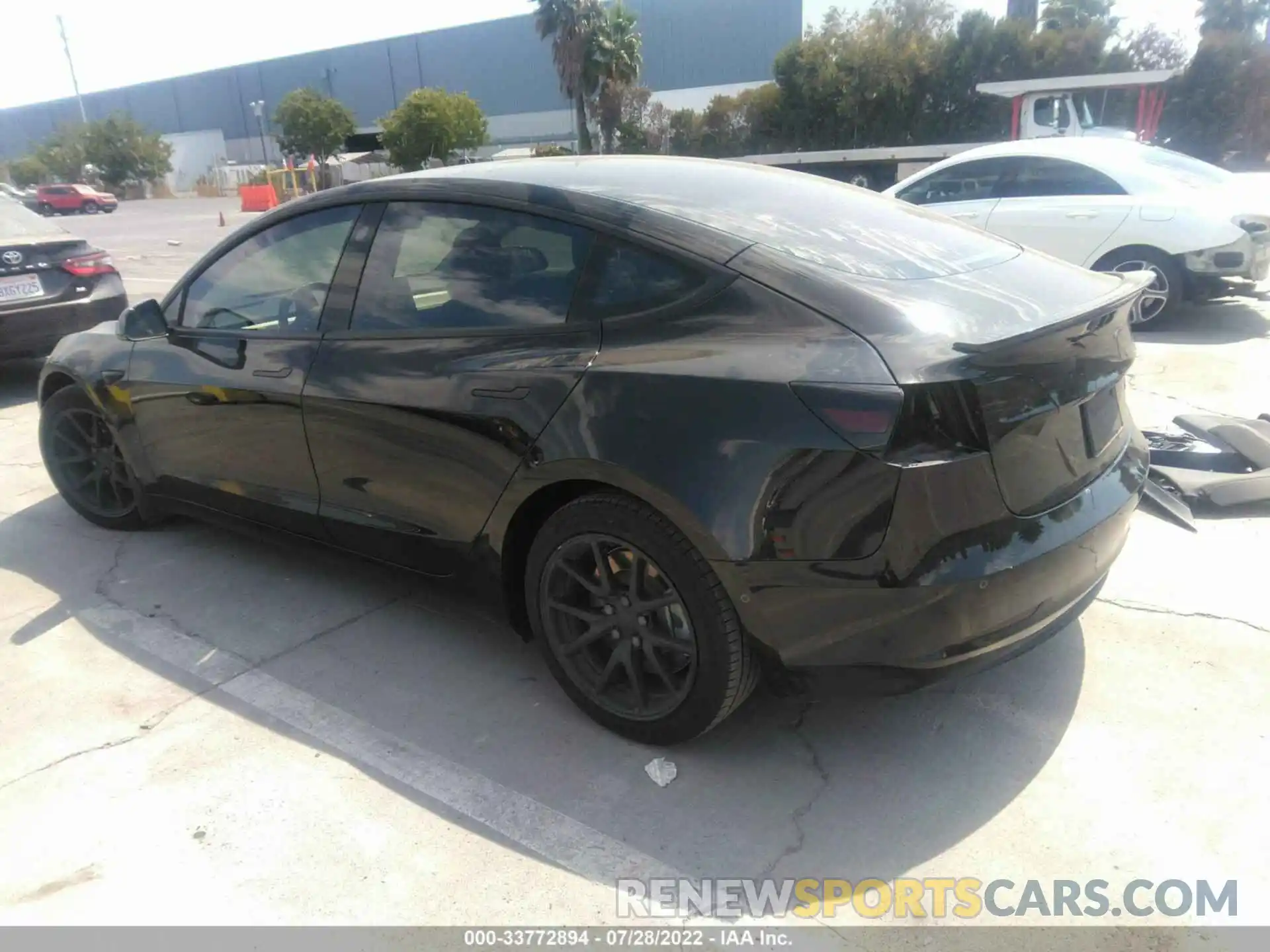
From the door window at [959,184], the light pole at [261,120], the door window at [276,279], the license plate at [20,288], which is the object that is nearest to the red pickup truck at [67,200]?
the light pole at [261,120]

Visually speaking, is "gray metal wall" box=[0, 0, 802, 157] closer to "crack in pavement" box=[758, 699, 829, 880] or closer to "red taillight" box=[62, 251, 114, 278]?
"red taillight" box=[62, 251, 114, 278]

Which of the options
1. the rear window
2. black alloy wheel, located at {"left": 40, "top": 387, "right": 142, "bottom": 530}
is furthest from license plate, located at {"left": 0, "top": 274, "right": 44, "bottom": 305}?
the rear window

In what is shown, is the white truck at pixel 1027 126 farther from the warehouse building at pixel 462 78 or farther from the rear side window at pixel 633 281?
the warehouse building at pixel 462 78

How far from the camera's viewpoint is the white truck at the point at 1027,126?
14344 millimetres

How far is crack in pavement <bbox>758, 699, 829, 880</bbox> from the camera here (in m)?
2.42

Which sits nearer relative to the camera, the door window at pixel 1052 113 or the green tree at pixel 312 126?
the door window at pixel 1052 113

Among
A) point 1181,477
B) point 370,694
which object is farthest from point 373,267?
point 1181,477

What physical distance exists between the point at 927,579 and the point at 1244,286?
7348 mm

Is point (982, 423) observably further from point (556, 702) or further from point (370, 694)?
point (370, 694)

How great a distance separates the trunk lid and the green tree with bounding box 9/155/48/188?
88.7 meters

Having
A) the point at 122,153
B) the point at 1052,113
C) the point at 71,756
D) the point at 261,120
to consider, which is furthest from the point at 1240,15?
the point at 122,153

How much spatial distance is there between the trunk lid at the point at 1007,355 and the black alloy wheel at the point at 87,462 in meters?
3.33

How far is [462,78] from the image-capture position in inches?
2923

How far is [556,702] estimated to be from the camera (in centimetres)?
314
